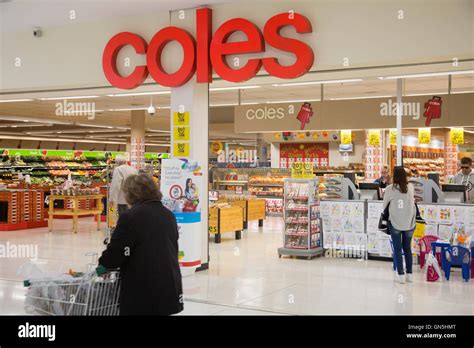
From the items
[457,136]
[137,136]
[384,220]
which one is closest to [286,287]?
[384,220]

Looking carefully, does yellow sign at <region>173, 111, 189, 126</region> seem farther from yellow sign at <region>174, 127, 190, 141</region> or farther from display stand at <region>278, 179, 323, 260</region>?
display stand at <region>278, 179, 323, 260</region>

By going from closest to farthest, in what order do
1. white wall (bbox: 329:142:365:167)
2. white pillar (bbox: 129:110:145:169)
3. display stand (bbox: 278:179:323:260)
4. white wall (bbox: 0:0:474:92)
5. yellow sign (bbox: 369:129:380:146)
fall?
1. white wall (bbox: 0:0:474:92)
2. display stand (bbox: 278:179:323:260)
3. yellow sign (bbox: 369:129:380:146)
4. white wall (bbox: 329:142:365:167)
5. white pillar (bbox: 129:110:145:169)

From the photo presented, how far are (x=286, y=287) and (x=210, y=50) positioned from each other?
3554 millimetres

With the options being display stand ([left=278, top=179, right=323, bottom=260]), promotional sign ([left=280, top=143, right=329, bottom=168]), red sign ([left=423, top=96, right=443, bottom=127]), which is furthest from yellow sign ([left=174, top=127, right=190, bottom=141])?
promotional sign ([left=280, top=143, right=329, bottom=168])

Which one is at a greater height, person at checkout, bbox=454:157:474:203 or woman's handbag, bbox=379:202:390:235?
person at checkout, bbox=454:157:474:203

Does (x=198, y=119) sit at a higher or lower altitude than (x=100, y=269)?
higher

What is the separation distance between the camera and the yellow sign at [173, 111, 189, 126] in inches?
356

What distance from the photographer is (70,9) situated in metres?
9.46

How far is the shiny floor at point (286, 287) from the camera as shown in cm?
681

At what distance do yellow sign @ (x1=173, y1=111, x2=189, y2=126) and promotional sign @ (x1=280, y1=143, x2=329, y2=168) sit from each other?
12183 millimetres

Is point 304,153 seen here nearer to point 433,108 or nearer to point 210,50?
point 433,108

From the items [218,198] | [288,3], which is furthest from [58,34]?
[218,198]
